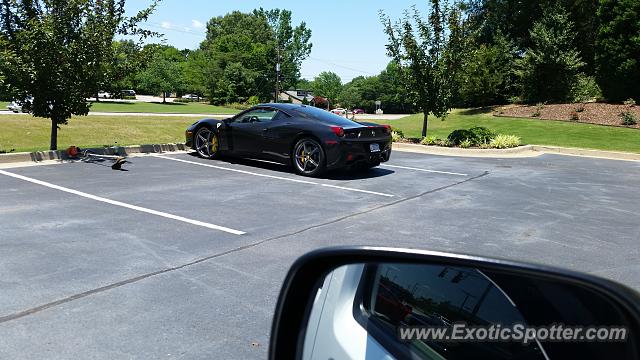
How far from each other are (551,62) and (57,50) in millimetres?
29410

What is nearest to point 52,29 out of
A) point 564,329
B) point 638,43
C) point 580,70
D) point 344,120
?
point 344,120

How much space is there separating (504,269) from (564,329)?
0.19 metres

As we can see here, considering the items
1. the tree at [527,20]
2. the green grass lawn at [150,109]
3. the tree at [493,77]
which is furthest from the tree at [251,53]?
the tree at [493,77]

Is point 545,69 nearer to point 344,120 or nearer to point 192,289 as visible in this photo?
point 344,120

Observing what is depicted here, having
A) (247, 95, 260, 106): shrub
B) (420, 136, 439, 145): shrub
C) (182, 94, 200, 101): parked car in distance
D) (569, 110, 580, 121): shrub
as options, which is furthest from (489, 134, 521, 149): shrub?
(182, 94, 200, 101): parked car in distance

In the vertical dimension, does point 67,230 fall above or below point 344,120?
below

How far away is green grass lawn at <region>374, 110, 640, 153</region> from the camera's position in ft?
65.7

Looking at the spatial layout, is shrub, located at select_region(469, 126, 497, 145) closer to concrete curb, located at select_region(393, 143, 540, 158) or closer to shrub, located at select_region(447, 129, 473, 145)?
shrub, located at select_region(447, 129, 473, 145)

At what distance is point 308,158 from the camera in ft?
35.5

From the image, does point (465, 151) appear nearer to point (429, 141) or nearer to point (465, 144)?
point (465, 144)

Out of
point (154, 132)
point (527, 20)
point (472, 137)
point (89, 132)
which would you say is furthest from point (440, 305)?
point (527, 20)

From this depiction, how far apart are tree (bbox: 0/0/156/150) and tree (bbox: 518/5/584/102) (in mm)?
27530

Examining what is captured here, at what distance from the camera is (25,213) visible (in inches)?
269

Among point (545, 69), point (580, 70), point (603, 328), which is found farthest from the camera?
point (580, 70)
